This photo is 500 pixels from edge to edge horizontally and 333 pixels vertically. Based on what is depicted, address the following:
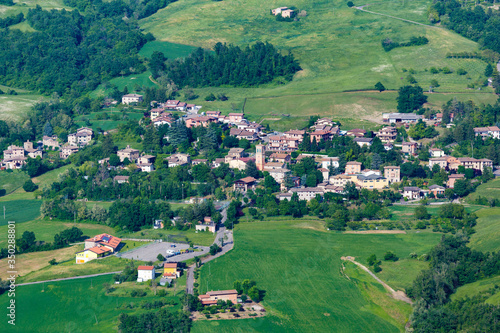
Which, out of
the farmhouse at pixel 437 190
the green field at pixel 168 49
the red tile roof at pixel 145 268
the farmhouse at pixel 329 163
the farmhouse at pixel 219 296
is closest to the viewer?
the farmhouse at pixel 219 296

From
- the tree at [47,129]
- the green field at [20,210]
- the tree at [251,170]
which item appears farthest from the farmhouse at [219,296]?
the tree at [47,129]

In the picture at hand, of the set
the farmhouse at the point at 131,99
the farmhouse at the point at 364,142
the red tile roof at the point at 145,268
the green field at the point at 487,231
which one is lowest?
the red tile roof at the point at 145,268

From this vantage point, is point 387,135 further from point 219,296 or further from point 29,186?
point 29,186

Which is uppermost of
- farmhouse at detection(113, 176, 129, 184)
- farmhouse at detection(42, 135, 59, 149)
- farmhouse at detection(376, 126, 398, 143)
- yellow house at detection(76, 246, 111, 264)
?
farmhouse at detection(376, 126, 398, 143)

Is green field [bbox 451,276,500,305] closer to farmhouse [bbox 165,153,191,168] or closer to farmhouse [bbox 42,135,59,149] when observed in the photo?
farmhouse [bbox 165,153,191,168]

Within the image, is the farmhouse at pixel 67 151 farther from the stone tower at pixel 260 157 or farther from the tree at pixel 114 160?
the stone tower at pixel 260 157

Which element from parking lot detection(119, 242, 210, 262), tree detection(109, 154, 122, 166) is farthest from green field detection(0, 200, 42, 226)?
parking lot detection(119, 242, 210, 262)

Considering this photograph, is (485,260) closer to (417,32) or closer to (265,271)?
(265,271)

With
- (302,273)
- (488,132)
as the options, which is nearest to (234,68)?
(488,132)
